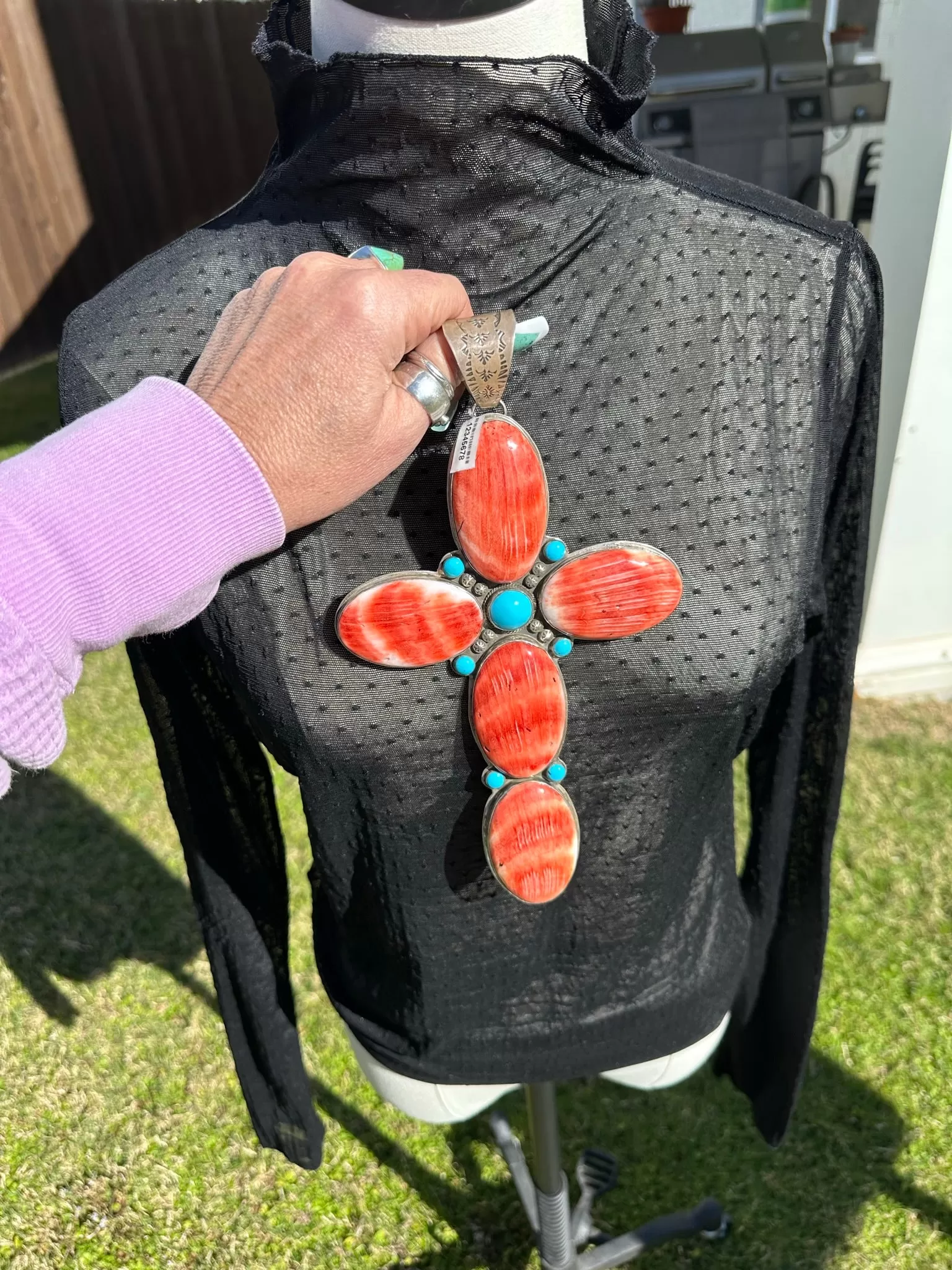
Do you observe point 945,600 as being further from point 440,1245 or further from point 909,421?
Result: point 440,1245

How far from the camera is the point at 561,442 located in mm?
669

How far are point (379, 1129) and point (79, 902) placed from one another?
1006mm

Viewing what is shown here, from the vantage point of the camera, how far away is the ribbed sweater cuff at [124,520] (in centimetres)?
45

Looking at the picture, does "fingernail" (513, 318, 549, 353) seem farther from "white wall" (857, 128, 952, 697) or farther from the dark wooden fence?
the dark wooden fence

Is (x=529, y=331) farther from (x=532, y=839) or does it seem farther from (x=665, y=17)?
(x=665, y=17)

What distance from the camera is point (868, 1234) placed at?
1553 millimetres

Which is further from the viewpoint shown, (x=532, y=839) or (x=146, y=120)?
(x=146, y=120)

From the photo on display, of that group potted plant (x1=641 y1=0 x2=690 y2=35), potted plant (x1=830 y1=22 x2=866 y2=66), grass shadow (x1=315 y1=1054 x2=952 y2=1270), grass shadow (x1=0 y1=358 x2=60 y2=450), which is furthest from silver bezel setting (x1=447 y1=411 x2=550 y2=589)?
grass shadow (x1=0 y1=358 x2=60 y2=450)

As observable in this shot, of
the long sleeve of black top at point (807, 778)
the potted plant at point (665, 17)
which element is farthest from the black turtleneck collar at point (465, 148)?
the potted plant at point (665, 17)

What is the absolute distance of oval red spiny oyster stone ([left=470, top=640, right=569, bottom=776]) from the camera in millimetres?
646

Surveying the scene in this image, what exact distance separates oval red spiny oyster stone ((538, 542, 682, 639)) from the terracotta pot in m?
4.09

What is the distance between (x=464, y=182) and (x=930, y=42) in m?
1.93

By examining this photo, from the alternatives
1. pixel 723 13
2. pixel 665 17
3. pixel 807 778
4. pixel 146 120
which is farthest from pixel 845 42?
pixel 807 778

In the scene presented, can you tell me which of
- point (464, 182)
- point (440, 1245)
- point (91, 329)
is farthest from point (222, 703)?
point (440, 1245)
